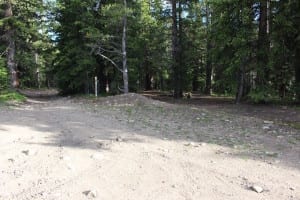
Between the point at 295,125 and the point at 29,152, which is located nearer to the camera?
the point at 29,152

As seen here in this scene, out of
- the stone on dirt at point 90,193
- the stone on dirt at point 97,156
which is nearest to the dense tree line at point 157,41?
the stone on dirt at point 97,156

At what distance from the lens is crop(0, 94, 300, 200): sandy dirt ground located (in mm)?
4562

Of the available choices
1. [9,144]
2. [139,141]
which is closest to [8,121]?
[9,144]

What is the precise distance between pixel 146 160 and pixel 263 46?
11791 millimetres

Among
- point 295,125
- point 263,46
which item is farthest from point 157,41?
point 295,125

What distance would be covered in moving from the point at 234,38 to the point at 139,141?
10318 millimetres

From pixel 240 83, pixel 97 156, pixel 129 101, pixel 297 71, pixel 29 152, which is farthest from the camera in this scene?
pixel 240 83

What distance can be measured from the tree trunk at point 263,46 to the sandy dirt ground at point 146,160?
6359mm

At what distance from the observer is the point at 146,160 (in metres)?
5.83

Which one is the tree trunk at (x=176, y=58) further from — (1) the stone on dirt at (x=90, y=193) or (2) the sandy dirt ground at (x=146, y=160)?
(1) the stone on dirt at (x=90, y=193)

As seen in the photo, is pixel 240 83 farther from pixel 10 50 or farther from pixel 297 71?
pixel 10 50

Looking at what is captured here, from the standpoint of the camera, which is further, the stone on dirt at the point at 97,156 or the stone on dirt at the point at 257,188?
the stone on dirt at the point at 97,156

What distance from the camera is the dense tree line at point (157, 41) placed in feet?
51.7

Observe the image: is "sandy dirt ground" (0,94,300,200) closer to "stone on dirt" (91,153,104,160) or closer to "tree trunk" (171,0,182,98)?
"stone on dirt" (91,153,104,160)
